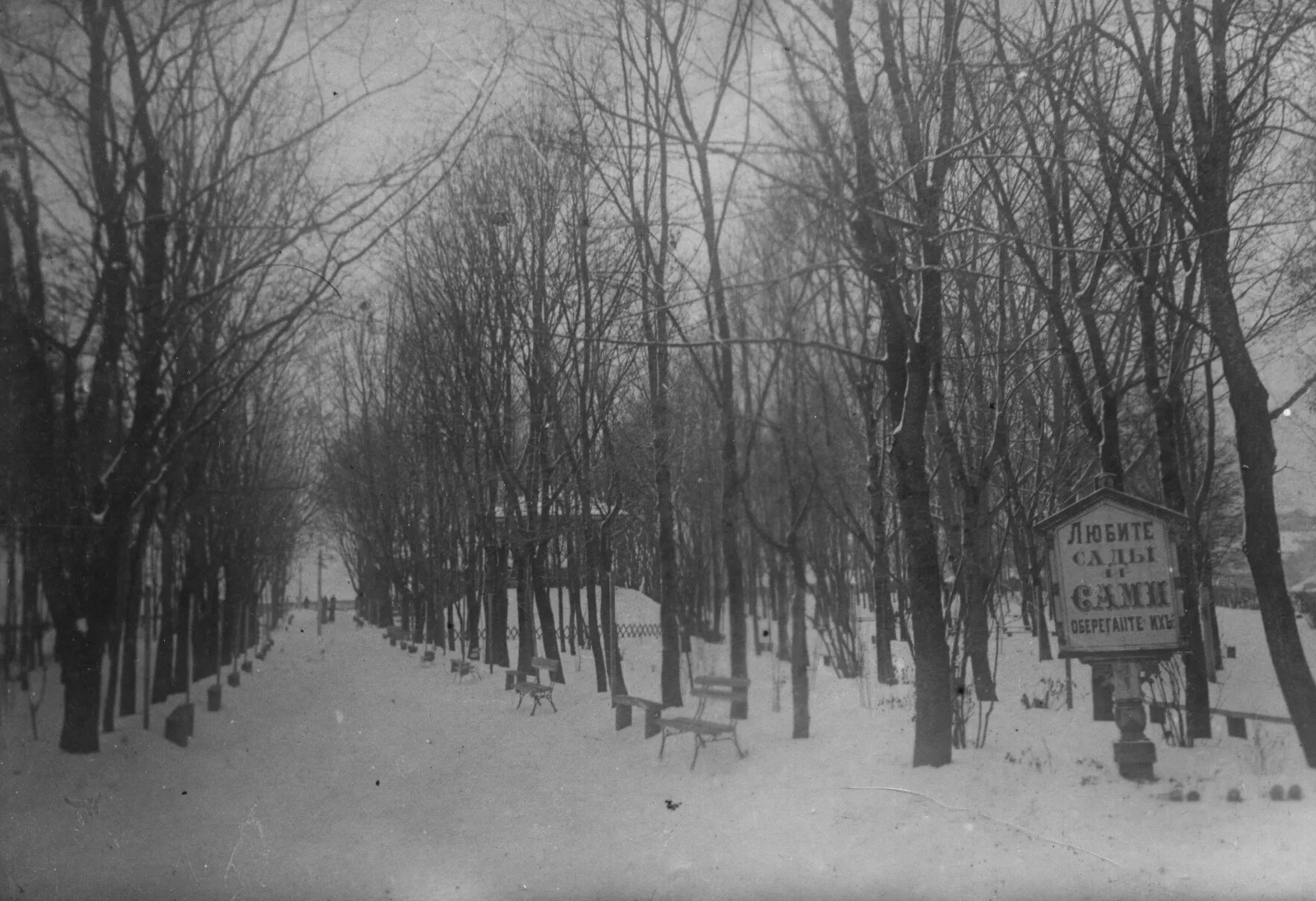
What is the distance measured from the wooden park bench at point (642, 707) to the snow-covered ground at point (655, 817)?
0.69 meters

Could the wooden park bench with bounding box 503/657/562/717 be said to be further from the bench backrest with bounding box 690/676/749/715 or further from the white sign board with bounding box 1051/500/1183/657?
the white sign board with bounding box 1051/500/1183/657

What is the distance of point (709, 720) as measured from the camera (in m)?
Result: 7.48

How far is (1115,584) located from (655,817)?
10.8 ft

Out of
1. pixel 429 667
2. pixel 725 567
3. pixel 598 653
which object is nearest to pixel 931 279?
pixel 725 567

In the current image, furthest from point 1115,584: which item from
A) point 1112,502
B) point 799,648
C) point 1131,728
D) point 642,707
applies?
point 642,707

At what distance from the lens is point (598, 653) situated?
43.9ft

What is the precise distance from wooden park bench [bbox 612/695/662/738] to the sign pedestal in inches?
133

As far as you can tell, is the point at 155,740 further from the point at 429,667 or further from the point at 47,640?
the point at 429,667

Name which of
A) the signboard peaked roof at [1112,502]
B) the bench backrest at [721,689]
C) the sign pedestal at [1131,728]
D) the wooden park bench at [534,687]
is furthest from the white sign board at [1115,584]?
the wooden park bench at [534,687]

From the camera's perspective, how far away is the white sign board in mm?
6305

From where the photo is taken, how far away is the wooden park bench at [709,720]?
7.07 meters

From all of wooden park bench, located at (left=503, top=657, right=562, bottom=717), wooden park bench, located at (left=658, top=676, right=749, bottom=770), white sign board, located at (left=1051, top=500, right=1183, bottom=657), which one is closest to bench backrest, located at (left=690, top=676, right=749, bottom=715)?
wooden park bench, located at (left=658, top=676, right=749, bottom=770)

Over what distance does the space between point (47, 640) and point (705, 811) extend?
4.23 m

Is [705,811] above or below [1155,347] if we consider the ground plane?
below
